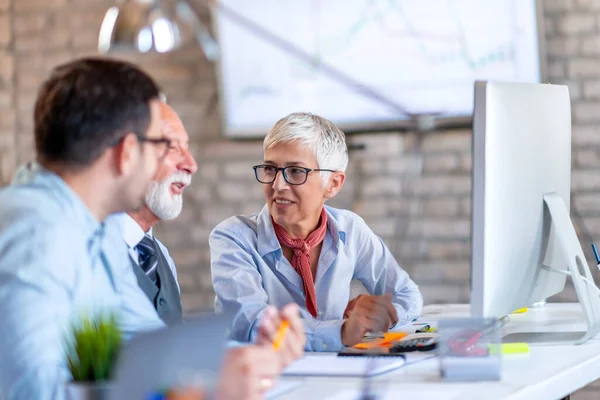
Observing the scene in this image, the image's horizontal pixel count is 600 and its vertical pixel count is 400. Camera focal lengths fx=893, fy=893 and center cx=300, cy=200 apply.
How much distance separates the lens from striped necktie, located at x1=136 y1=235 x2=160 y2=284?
194 cm

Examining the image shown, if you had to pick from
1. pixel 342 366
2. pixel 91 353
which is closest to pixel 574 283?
pixel 342 366

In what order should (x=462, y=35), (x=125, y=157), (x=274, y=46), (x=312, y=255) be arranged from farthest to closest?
(x=274, y=46), (x=462, y=35), (x=312, y=255), (x=125, y=157)

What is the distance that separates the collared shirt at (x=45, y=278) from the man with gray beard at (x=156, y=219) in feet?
1.22

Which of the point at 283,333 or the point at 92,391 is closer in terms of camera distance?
the point at 92,391

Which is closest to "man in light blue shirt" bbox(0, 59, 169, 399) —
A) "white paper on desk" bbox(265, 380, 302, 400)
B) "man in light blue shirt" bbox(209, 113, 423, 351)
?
"white paper on desk" bbox(265, 380, 302, 400)

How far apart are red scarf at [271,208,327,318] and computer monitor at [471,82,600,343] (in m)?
0.59

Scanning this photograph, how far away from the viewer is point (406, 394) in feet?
4.63

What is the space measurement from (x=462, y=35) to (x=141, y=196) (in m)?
2.06

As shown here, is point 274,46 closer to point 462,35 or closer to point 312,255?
point 462,35

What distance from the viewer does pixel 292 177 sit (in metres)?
2.33

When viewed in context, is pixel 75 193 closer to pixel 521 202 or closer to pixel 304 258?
pixel 521 202

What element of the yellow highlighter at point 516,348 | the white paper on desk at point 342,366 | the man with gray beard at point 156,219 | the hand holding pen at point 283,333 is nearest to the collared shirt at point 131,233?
the man with gray beard at point 156,219

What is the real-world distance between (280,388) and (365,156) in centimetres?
200

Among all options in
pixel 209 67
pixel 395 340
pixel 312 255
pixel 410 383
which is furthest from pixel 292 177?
pixel 209 67
